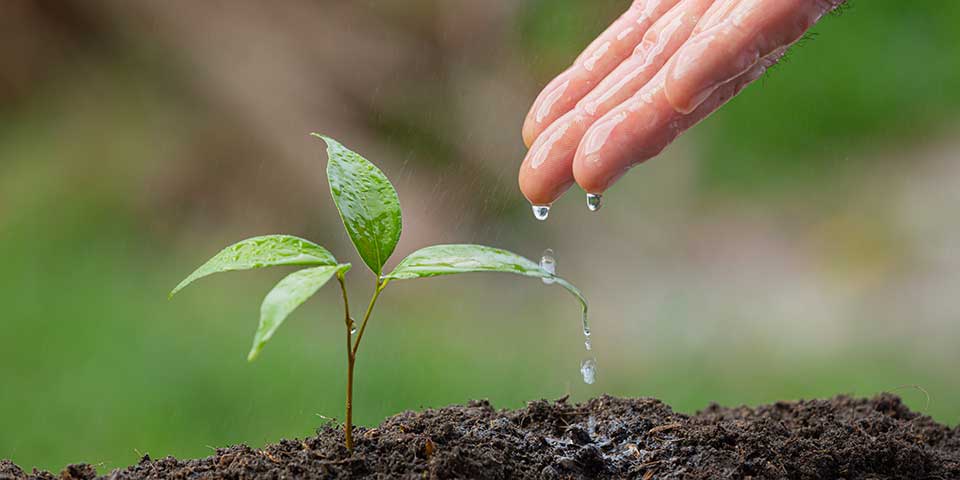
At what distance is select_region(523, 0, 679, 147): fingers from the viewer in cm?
128

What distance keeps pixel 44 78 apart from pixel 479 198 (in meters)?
1.49

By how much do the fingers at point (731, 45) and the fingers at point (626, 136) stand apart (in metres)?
0.04

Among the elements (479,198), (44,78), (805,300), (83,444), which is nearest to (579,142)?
(83,444)

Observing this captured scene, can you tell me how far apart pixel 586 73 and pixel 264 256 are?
65 cm

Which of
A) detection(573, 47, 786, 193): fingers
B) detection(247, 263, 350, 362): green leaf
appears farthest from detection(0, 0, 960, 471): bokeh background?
detection(247, 263, 350, 362): green leaf

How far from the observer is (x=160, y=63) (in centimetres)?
291

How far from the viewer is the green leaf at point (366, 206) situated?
2.86ft

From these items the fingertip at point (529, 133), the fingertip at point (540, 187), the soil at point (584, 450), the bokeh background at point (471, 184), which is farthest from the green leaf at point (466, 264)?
the bokeh background at point (471, 184)

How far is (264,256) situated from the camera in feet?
2.65

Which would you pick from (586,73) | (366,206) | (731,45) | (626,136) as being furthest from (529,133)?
(366,206)

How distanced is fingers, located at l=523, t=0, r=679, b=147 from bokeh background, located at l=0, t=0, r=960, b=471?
3.72ft

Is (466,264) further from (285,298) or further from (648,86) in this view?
(648,86)

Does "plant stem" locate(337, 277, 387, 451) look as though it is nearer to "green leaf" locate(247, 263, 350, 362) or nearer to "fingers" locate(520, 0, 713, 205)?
"green leaf" locate(247, 263, 350, 362)

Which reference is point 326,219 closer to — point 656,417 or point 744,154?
point 744,154
